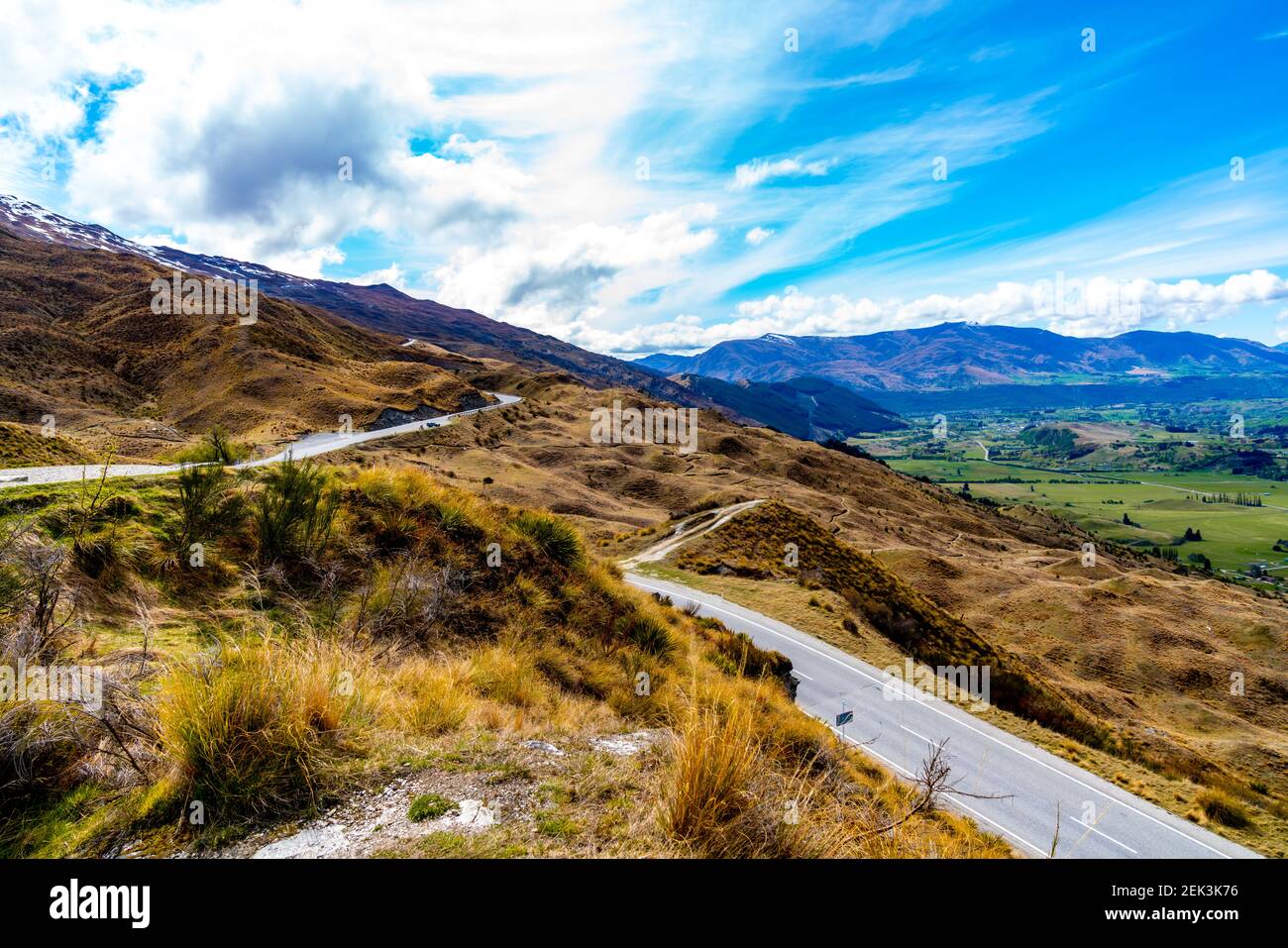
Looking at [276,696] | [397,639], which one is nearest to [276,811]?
[276,696]

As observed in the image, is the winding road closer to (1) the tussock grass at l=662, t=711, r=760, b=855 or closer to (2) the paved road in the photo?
(1) the tussock grass at l=662, t=711, r=760, b=855

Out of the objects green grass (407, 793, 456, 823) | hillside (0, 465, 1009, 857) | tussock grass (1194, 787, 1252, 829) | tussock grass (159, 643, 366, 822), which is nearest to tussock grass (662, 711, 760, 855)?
hillside (0, 465, 1009, 857)

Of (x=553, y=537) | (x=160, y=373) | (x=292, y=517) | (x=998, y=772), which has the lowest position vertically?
(x=998, y=772)

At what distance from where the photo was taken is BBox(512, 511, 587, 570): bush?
12.5m

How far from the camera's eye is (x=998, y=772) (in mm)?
16672

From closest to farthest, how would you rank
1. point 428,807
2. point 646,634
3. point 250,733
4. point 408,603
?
point 250,733, point 428,807, point 408,603, point 646,634

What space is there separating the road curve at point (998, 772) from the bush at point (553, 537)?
24.1ft

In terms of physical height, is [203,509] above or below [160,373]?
below

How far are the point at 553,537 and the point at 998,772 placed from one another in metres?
15.0

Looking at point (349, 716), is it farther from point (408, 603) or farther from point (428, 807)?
point (408, 603)

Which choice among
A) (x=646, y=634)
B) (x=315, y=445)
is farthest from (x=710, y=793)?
(x=315, y=445)
